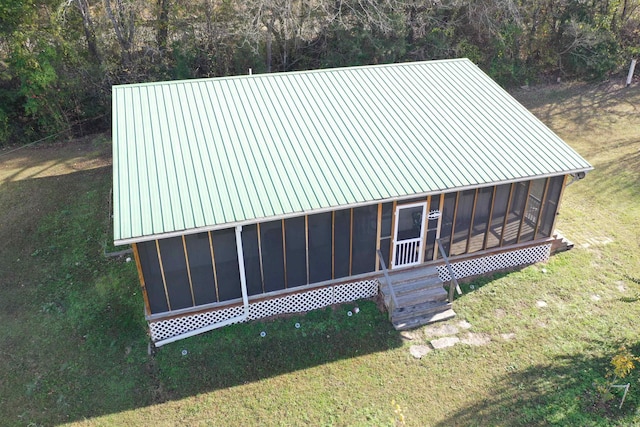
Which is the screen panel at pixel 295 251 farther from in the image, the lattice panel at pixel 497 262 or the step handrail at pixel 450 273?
the lattice panel at pixel 497 262

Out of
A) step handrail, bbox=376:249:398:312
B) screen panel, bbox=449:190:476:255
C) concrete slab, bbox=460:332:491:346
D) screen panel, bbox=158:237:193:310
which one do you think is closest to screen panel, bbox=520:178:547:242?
screen panel, bbox=449:190:476:255

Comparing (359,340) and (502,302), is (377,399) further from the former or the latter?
(502,302)

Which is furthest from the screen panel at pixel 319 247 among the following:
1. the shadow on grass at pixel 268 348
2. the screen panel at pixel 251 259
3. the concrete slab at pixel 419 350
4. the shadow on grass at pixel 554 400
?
the shadow on grass at pixel 554 400

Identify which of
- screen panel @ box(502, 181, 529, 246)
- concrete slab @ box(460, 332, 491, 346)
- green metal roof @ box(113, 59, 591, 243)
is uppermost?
green metal roof @ box(113, 59, 591, 243)

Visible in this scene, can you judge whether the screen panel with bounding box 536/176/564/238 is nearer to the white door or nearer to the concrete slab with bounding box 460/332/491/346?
the white door

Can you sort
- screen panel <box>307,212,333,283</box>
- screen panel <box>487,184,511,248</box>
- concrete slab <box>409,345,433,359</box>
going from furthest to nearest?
screen panel <box>487,184,511,248</box>, screen panel <box>307,212,333,283</box>, concrete slab <box>409,345,433,359</box>

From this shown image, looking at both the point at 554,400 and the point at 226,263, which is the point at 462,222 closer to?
the point at 554,400

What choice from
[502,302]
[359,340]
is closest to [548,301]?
[502,302]
